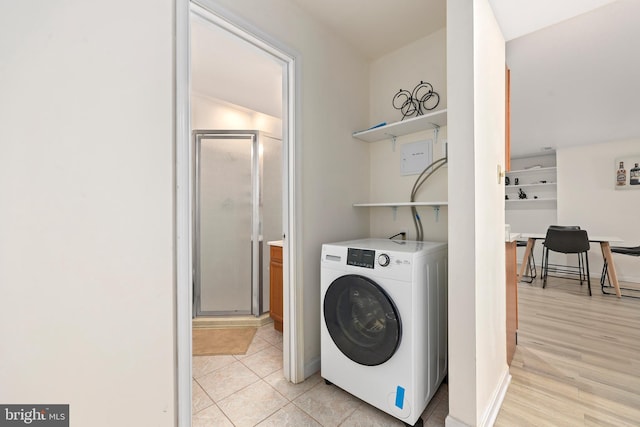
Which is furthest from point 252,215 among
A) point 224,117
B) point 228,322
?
point 224,117

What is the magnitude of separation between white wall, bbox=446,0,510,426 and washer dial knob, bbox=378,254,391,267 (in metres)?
0.30

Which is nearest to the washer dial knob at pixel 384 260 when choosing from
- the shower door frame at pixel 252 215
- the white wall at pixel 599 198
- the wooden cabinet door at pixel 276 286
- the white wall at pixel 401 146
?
the white wall at pixel 401 146

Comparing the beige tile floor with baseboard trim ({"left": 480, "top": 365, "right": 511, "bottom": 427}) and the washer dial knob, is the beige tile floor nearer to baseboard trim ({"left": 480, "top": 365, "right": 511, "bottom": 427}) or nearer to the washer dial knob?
baseboard trim ({"left": 480, "top": 365, "right": 511, "bottom": 427})

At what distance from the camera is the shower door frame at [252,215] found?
2797mm

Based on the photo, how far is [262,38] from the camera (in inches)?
60.3

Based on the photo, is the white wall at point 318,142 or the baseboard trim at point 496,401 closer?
the baseboard trim at point 496,401

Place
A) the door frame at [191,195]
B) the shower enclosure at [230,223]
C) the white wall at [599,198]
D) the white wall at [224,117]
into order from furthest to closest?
the white wall at [599,198]
the white wall at [224,117]
the shower enclosure at [230,223]
the door frame at [191,195]

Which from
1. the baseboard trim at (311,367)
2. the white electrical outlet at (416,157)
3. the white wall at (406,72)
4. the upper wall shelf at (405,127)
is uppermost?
the white wall at (406,72)

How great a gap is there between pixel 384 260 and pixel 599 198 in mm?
5725

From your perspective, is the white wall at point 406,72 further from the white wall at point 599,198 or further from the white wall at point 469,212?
the white wall at point 599,198

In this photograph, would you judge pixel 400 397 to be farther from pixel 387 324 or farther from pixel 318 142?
pixel 318 142

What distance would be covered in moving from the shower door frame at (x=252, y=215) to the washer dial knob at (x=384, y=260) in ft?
5.83

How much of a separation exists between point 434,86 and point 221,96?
2.26 meters

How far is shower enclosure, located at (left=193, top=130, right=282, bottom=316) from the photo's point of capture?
281 cm
